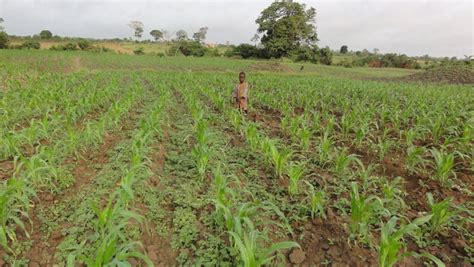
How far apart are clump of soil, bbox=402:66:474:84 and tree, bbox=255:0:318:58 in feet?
67.9

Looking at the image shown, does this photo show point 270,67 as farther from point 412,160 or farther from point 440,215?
point 440,215

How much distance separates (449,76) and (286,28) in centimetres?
2355

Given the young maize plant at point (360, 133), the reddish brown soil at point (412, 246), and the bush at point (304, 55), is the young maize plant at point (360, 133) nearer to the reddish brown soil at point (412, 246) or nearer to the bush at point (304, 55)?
the reddish brown soil at point (412, 246)

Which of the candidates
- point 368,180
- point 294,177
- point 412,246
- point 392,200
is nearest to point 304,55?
point 368,180

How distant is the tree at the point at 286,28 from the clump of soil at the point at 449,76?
20694mm

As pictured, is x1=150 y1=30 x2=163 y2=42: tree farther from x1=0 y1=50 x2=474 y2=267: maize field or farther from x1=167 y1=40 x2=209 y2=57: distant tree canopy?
x1=0 y1=50 x2=474 y2=267: maize field

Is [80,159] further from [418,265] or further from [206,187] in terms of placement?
[418,265]

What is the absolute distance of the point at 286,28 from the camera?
133 feet

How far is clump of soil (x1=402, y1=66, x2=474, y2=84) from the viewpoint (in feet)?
67.6

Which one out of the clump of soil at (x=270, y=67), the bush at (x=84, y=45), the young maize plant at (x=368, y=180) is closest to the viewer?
the young maize plant at (x=368, y=180)

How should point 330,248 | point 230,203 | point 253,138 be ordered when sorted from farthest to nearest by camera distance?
point 253,138, point 230,203, point 330,248

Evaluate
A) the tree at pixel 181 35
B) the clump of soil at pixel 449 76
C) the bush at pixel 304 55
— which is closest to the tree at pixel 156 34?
the tree at pixel 181 35

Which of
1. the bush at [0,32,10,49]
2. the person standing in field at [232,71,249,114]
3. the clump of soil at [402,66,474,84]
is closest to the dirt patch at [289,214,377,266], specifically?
the person standing in field at [232,71,249,114]

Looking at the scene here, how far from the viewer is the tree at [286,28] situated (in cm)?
4062
